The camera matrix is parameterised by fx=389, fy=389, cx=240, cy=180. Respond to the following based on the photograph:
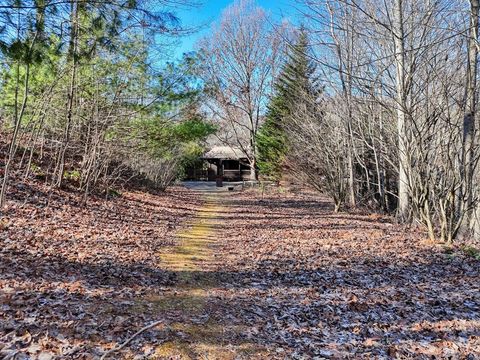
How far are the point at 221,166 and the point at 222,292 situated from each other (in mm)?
33060

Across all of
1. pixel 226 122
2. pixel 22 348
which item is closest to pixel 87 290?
pixel 22 348

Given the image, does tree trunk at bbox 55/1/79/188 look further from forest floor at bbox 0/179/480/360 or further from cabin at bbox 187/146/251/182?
cabin at bbox 187/146/251/182

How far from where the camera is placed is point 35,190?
984 centimetres

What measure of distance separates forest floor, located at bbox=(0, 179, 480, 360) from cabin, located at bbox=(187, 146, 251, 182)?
1099 inches

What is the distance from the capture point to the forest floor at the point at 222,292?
3.65 metres

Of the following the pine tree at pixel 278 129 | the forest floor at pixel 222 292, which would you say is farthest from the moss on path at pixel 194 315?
the pine tree at pixel 278 129

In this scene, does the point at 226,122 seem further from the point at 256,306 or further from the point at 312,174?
the point at 256,306

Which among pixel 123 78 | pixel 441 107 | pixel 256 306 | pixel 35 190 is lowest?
pixel 256 306

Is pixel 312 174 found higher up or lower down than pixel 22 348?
higher up

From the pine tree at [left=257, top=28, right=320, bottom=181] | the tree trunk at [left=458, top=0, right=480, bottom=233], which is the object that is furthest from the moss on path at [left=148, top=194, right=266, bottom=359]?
the pine tree at [left=257, top=28, right=320, bottom=181]

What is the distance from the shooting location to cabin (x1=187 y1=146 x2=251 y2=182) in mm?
37425

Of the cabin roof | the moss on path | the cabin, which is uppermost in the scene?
the cabin roof

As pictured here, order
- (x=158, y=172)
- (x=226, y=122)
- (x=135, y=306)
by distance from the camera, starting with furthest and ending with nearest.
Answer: (x=226, y=122) → (x=158, y=172) → (x=135, y=306)

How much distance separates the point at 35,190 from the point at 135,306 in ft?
22.5
